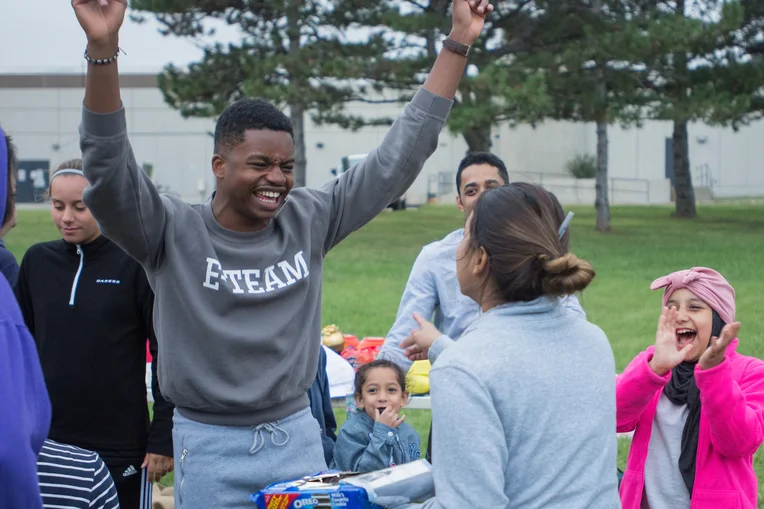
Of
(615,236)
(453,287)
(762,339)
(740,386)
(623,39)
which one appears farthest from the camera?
(615,236)

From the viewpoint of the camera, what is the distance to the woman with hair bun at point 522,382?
80.9 inches

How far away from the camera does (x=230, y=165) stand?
9.21ft

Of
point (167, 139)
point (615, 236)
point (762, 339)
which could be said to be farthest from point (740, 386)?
point (167, 139)

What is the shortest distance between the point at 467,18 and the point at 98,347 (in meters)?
1.84

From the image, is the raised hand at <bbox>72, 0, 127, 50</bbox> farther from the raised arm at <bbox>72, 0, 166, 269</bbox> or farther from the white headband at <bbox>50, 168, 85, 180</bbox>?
the white headband at <bbox>50, 168, 85, 180</bbox>

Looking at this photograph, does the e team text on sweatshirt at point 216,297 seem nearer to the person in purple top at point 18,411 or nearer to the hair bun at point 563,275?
the person in purple top at point 18,411

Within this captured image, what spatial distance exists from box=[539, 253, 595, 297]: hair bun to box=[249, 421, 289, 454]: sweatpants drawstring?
0.93 m

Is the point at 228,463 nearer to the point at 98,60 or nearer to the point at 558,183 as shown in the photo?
the point at 98,60

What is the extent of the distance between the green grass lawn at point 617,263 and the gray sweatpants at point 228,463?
1438mm

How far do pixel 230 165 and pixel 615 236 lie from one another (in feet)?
74.3

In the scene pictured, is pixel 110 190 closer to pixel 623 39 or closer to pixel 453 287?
pixel 453 287

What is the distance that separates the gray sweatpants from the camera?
266 centimetres

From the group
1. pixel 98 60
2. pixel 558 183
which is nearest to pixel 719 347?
pixel 98 60

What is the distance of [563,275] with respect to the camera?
7.25 ft
